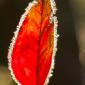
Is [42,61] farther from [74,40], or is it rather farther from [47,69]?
[74,40]

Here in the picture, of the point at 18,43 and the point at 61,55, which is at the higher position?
the point at 18,43

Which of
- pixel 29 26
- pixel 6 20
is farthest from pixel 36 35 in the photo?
pixel 6 20

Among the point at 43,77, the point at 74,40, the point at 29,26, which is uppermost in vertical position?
the point at 29,26
